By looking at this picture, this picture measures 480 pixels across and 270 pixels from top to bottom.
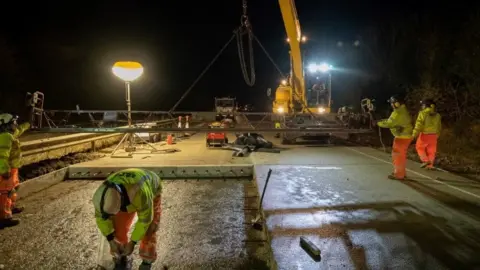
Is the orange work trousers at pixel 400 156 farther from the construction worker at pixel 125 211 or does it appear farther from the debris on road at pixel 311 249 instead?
the construction worker at pixel 125 211

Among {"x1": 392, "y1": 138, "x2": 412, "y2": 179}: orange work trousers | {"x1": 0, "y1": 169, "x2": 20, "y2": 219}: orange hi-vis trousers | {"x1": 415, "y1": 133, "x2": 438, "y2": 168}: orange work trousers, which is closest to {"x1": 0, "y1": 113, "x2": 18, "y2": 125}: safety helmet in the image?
{"x1": 0, "y1": 169, "x2": 20, "y2": 219}: orange hi-vis trousers

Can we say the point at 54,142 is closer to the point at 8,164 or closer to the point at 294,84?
the point at 8,164

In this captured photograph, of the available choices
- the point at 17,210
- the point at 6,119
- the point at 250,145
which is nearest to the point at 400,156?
the point at 250,145

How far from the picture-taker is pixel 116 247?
10.3ft

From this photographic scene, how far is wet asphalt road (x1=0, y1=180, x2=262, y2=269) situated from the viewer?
13.4 feet

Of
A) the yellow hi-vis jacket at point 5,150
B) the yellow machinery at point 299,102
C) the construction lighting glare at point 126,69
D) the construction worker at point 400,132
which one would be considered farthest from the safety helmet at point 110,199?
the yellow machinery at point 299,102

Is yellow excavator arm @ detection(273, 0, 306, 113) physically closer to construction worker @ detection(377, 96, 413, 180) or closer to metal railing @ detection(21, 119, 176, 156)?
construction worker @ detection(377, 96, 413, 180)

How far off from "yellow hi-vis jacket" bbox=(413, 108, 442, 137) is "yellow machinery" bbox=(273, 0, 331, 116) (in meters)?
3.21

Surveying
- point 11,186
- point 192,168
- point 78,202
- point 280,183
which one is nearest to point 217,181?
point 192,168

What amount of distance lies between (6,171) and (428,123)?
801 centimetres

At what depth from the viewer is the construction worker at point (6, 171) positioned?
16.4ft

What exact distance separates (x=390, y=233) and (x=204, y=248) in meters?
2.27

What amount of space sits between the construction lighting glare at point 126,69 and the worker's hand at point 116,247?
7.43m

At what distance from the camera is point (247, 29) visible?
7.37 m
